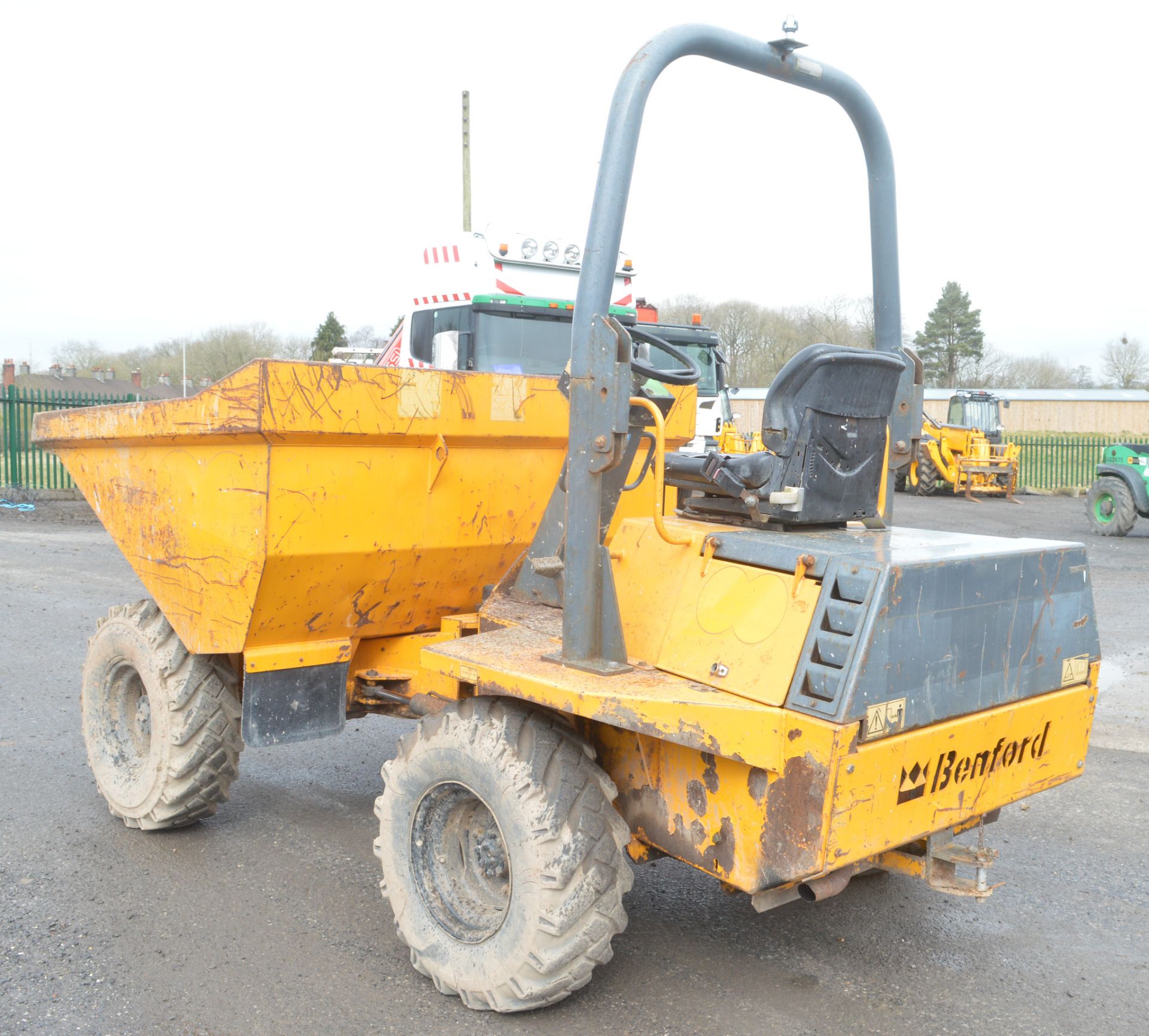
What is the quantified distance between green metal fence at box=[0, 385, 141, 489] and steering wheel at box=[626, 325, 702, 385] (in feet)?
52.9

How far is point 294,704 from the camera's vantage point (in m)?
3.88

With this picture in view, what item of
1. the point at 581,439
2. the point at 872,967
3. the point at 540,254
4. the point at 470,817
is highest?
the point at 540,254

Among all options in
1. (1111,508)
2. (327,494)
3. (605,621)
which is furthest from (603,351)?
(1111,508)

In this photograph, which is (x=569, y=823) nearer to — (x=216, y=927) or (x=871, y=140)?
(x=216, y=927)

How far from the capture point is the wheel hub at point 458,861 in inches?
125

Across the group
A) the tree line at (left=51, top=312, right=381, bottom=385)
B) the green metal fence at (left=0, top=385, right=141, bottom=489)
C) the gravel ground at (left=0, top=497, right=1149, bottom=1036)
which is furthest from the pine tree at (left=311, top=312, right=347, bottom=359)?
the gravel ground at (left=0, top=497, right=1149, bottom=1036)

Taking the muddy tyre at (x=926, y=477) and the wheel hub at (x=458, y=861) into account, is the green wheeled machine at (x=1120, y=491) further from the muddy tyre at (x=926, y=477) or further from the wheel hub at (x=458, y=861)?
the wheel hub at (x=458, y=861)

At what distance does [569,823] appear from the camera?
286cm

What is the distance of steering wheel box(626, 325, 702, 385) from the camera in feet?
9.82

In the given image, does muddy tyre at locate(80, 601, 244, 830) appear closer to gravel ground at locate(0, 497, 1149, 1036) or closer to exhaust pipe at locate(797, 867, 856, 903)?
gravel ground at locate(0, 497, 1149, 1036)

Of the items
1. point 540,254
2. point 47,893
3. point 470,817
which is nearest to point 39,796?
point 47,893

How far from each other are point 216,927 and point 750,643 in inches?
83.3

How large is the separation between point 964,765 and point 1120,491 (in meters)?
15.8

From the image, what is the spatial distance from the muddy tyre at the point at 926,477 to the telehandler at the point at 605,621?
2127 centimetres
